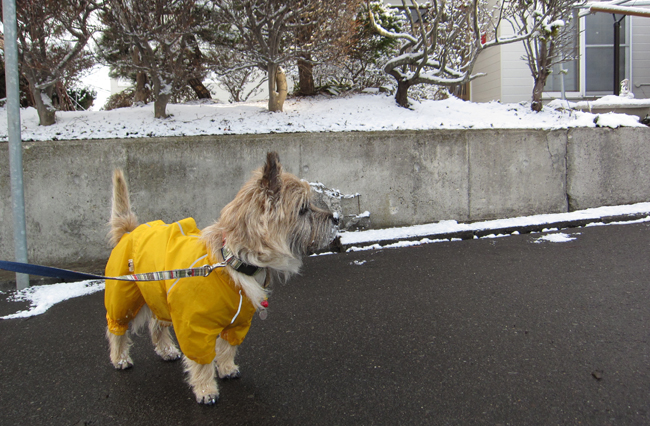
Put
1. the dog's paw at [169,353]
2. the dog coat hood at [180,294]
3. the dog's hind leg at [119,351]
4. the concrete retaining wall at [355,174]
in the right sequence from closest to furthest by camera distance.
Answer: the dog coat hood at [180,294] → the dog's hind leg at [119,351] → the dog's paw at [169,353] → the concrete retaining wall at [355,174]

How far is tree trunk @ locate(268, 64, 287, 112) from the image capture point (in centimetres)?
738

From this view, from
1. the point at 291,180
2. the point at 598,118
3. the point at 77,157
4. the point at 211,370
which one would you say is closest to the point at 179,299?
the point at 211,370

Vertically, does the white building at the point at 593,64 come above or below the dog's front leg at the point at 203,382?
above

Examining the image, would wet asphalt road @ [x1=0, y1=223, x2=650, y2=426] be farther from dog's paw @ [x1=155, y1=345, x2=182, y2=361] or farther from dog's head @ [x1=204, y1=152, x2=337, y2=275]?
dog's head @ [x1=204, y1=152, x2=337, y2=275]

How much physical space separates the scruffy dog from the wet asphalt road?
1.22 ft

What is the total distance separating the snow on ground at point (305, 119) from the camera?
20.9 feet

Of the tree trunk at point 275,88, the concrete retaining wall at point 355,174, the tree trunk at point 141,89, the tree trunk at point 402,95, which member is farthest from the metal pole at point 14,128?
the tree trunk at point 402,95

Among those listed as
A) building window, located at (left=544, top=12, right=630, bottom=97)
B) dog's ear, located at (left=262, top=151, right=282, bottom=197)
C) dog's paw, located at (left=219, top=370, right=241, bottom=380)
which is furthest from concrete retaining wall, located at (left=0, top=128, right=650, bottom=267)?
building window, located at (left=544, top=12, right=630, bottom=97)

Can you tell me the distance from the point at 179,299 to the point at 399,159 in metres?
4.98

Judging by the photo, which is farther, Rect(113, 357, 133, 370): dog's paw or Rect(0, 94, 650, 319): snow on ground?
Rect(0, 94, 650, 319): snow on ground

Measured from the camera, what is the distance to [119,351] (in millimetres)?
2828

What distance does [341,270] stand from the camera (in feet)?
16.0

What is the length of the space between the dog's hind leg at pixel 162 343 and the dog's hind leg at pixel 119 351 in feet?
0.64

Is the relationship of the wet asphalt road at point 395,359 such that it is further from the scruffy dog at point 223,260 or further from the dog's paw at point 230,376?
the scruffy dog at point 223,260
